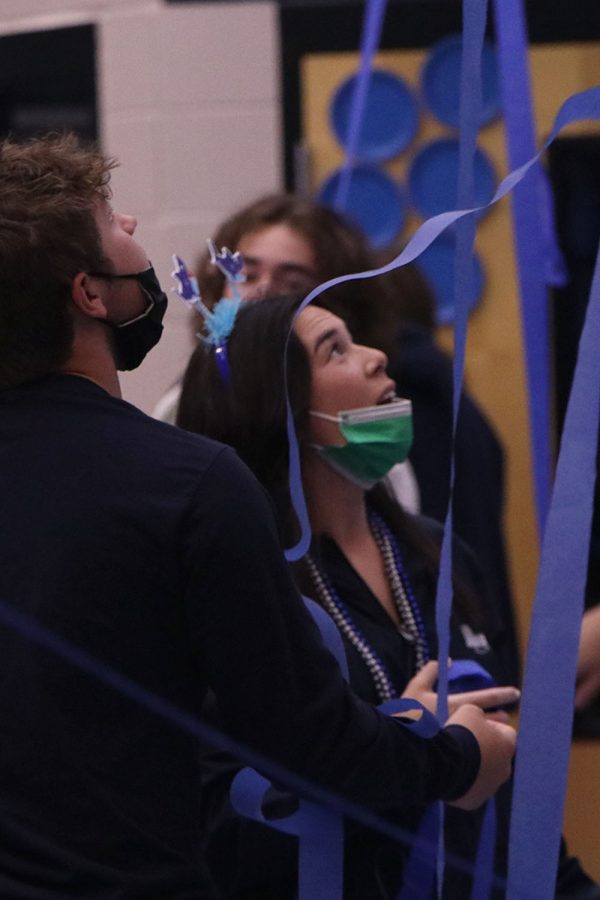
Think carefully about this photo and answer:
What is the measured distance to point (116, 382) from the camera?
4.71 feet

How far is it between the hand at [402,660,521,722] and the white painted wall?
218 cm

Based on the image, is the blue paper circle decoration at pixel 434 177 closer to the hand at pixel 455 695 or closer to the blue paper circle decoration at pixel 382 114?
the blue paper circle decoration at pixel 382 114

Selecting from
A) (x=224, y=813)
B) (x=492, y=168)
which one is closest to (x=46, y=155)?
(x=224, y=813)

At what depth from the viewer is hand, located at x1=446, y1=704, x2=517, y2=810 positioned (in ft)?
5.18

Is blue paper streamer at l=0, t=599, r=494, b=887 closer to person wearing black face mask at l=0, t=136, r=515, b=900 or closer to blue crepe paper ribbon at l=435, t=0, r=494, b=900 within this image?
person wearing black face mask at l=0, t=136, r=515, b=900

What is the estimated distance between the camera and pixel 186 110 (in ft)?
12.7

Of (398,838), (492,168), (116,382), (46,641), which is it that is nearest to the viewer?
(46,641)

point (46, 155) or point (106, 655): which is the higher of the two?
point (46, 155)

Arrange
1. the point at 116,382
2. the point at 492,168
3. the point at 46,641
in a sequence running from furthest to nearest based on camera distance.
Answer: the point at 492,168
the point at 116,382
the point at 46,641

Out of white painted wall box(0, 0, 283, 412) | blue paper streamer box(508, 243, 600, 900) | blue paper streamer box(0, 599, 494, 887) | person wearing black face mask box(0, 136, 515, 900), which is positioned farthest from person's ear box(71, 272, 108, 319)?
white painted wall box(0, 0, 283, 412)

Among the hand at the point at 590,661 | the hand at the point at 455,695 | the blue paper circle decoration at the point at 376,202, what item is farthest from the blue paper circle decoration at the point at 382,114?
the hand at the point at 455,695

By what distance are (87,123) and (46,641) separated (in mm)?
2923

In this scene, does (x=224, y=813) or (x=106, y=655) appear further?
(x=224, y=813)

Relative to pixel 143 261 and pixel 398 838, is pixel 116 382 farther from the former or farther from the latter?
pixel 398 838
